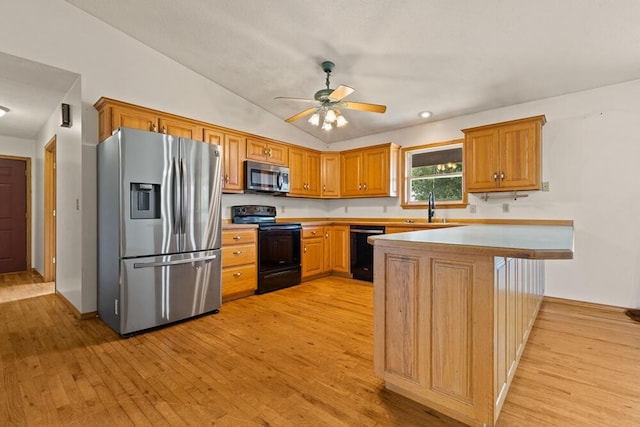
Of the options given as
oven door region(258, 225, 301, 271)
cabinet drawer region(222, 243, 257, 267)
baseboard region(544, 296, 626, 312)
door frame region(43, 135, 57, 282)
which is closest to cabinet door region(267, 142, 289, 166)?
oven door region(258, 225, 301, 271)

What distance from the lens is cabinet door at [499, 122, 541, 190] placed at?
3.45 m

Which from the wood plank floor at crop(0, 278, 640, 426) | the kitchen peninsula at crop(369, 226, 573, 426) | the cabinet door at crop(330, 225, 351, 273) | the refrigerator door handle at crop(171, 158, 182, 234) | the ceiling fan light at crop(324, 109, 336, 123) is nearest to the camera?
the kitchen peninsula at crop(369, 226, 573, 426)

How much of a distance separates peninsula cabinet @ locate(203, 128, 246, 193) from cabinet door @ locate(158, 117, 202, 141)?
5.0 inches

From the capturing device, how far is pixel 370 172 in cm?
499

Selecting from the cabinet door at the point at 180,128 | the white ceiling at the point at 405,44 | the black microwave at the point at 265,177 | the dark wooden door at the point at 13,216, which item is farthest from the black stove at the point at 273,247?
the dark wooden door at the point at 13,216

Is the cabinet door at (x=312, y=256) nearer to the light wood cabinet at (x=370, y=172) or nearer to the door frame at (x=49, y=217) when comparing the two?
the light wood cabinet at (x=370, y=172)

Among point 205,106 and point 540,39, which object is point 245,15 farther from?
point 540,39

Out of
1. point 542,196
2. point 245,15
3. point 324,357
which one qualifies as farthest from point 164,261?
point 542,196

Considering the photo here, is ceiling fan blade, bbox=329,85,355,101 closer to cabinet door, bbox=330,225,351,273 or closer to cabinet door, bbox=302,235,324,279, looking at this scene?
cabinet door, bbox=302,235,324,279

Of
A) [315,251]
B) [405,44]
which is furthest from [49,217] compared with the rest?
[405,44]

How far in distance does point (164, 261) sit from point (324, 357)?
172cm

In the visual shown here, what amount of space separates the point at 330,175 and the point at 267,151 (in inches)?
53.2

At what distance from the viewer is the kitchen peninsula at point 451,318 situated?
143cm

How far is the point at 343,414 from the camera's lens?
1.60 meters
